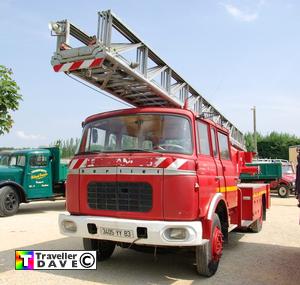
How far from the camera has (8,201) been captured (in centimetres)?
1160

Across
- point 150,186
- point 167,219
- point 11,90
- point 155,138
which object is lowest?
point 167,219

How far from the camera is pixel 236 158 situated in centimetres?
760

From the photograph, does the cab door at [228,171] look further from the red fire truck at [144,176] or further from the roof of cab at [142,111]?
the roof of cab at [142,111]

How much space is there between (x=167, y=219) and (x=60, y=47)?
3.69 m

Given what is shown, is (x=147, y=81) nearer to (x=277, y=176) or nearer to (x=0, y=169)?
(x=0, y=169)

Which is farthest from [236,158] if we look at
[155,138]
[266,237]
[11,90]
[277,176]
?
[277,176]

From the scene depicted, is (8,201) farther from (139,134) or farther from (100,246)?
(139,134)

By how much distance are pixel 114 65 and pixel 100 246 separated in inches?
122

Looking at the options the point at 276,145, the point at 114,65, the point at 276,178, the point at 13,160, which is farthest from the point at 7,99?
the point at 276,145

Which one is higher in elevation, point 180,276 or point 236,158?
point 236,158

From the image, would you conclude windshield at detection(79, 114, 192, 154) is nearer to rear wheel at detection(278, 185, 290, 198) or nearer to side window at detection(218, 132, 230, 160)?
side window at detection(218, 132, 230, 160)

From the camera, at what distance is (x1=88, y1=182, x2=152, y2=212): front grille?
16.0ft

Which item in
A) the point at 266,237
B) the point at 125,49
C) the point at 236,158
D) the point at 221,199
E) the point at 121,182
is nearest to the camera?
the point at 121,182

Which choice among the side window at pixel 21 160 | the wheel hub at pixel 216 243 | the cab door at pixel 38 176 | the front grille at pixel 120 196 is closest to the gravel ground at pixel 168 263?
the wheel hub at pixel 216 243
